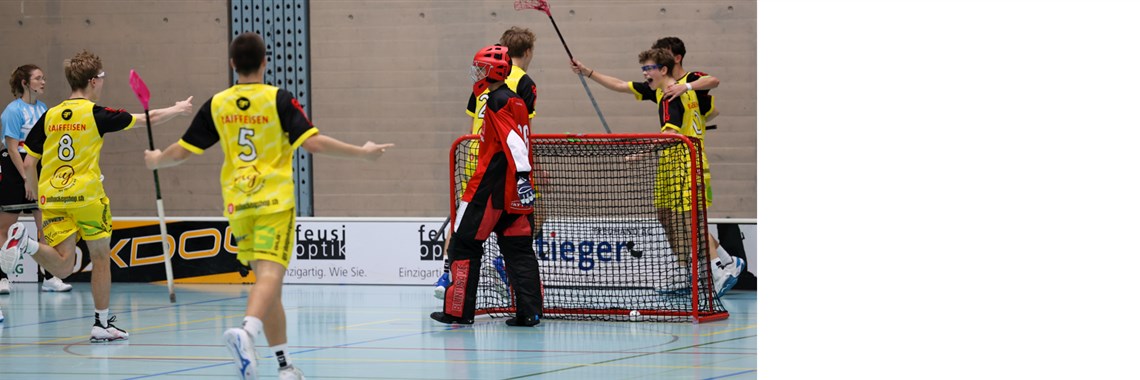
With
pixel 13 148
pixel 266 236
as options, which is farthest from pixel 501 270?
pixel 13 148

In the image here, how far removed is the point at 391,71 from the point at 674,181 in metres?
4.25

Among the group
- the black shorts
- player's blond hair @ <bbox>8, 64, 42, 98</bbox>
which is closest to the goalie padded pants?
player's blond hair @ <bbox>8, 64, 42, 98</bbox>

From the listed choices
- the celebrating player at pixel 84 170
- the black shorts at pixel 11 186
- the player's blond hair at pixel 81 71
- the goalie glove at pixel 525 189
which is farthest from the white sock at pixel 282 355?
the black shorts at pixel 11 186

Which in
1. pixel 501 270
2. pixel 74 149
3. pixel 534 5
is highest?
pixel 534 5

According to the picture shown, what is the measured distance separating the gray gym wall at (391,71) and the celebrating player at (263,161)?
22.7 feet

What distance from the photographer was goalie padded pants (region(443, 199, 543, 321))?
799cm

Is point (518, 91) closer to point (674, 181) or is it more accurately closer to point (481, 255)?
point (481, 255)

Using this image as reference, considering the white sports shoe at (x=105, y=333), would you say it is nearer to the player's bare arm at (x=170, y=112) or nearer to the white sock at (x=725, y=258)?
the player's bare arm at (x=170, y=112)

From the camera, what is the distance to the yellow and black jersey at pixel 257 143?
5332 mm

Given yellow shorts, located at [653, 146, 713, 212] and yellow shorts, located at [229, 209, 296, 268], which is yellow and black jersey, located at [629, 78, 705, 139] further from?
yellow shorts, located at [229, 209, 296, 268]

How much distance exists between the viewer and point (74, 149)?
307 inches
